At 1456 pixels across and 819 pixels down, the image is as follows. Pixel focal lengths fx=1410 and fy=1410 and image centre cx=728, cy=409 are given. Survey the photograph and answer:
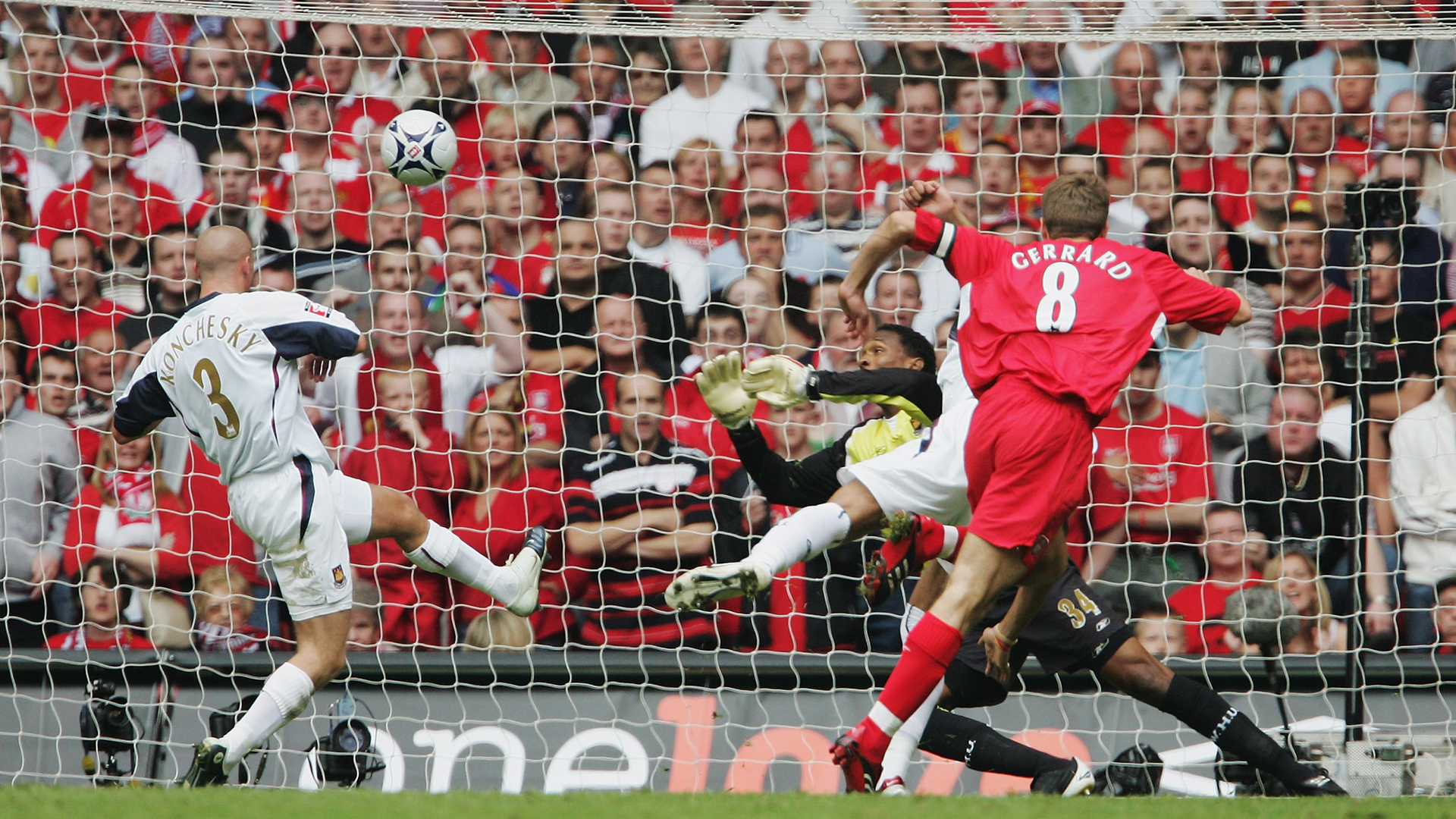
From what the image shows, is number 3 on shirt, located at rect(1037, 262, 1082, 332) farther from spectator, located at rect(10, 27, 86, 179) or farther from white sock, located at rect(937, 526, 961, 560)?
spectator, located at rect(10, 27, 86, 179)

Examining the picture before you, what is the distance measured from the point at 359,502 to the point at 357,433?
1.91 metres

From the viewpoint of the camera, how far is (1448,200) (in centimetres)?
641

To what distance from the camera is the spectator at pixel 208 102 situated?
22.4ft

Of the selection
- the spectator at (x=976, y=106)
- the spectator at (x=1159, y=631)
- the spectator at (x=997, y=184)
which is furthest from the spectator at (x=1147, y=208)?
the spectator at (x=1159, y=631)

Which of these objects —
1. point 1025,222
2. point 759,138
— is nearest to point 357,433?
point 759,138

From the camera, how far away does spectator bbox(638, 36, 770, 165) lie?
6773 mm

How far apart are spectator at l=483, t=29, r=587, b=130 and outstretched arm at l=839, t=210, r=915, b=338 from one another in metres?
2.92

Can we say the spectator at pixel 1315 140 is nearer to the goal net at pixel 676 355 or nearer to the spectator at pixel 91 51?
the goal net at pixel 676 355

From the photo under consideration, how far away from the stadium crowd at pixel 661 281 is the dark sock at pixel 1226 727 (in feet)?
3.49

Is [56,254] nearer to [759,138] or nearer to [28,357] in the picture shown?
[28,357]

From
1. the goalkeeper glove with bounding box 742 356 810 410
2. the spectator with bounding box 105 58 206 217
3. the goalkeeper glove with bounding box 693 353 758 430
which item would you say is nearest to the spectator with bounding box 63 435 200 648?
the spectator with bounding box 105 58 206 217

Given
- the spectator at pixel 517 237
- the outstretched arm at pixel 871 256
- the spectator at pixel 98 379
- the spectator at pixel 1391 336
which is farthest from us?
the spectator at pixel 517 237

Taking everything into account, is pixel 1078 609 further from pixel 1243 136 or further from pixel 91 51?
pixel 91 51

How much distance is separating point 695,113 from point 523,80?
2.90 feet
